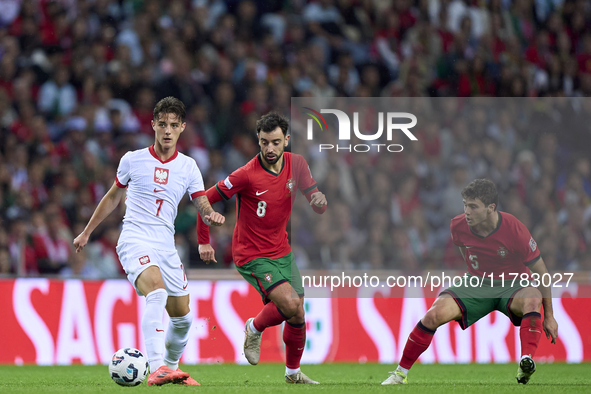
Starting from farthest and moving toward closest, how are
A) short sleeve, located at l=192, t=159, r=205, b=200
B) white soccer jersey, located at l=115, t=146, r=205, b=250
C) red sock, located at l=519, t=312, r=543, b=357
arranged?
red sock, located at l=519, t=312, r=543, b=357 → short sleeve, located at l=192, t=159, r=205, b=200 → white soccer jersey, located at l=115, t=146, r=205, b=250

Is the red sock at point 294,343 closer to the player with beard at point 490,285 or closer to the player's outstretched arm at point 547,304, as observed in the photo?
the player with beard at point 490,285

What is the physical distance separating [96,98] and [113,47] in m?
1.01

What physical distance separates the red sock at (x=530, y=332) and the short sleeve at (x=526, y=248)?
0.44 meters

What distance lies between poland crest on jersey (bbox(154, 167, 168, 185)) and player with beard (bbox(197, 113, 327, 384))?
0.64m

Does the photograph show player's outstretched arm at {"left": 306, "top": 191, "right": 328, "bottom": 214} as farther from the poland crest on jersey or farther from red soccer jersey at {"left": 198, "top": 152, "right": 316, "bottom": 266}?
the poland crest on jersey

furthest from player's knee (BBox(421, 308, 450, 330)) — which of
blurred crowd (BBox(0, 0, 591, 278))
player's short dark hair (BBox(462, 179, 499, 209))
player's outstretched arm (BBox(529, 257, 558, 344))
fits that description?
blurred crowd (BBox(0, 0, 591, 278))

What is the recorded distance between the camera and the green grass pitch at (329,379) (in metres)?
5.46

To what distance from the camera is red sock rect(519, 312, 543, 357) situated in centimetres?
609

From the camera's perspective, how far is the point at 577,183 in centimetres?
886

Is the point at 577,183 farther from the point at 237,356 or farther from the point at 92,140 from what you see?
the point at 92,140

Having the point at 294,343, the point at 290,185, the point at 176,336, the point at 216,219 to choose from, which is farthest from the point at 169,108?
the point at 294,343

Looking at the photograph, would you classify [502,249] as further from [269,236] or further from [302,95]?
[302,95]

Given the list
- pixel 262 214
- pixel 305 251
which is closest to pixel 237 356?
pixel 305 251

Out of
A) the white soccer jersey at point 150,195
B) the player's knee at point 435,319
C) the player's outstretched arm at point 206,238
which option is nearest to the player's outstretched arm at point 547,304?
the player's knee at point 435,319
